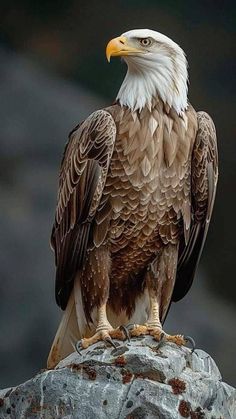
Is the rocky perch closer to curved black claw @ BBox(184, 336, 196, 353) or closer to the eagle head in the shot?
curved black claw @ BBox(184, 336, 196, 353)

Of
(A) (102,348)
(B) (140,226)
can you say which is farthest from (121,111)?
(A) (102,348)

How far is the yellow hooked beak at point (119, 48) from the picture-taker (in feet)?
20.0

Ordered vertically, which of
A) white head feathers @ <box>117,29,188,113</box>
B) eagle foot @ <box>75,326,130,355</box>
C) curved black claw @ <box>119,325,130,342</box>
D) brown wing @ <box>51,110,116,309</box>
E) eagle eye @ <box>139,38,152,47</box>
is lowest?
eagle foot @ <box>75,326,130,355</box>

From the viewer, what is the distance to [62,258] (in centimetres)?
626

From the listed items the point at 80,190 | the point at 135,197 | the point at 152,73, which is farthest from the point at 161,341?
the point at 152,73

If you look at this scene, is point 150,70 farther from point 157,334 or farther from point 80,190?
point 157,334

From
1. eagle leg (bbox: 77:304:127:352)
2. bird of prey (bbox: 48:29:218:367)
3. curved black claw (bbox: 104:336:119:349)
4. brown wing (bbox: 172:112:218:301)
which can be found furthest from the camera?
brown wing (bbox: 172:112:218:301)

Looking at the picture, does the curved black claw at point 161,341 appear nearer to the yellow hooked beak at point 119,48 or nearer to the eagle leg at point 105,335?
the eagle leg at point 105,335

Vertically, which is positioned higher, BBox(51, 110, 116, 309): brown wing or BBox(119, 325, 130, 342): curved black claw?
BBox(51, 110, 116, 309): brown wing

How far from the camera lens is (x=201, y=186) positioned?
6293mm

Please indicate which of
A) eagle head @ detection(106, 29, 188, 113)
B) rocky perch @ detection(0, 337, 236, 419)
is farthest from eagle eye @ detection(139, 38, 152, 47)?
rocky perch @ detection(0, 337, 236, 419)

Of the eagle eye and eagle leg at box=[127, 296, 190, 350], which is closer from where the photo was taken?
eagle leg at box=[127, 296, 190, 350]

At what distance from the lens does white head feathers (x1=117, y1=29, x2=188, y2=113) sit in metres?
6.16

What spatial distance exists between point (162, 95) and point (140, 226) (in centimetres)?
64
